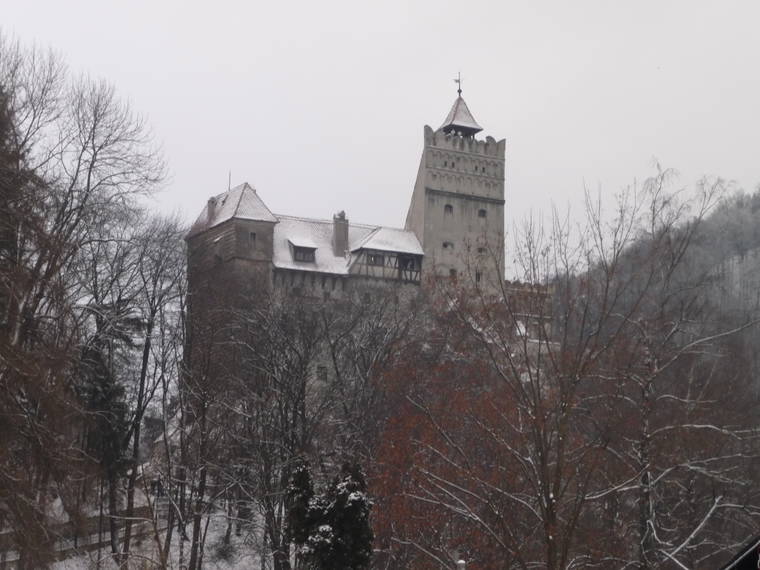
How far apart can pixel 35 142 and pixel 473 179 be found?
152 ft

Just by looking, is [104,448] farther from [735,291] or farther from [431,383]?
[735,291]

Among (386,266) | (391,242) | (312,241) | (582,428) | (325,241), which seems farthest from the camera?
(325,241)

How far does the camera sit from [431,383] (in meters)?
25.4

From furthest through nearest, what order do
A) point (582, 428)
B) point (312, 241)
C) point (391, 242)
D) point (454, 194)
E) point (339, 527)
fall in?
point (454, 194), point (391, 242), point (312, 241), point (582, 428), point (339, 527)

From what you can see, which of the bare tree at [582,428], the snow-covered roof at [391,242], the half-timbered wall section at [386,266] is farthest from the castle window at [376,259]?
the bare tree at [582,428]

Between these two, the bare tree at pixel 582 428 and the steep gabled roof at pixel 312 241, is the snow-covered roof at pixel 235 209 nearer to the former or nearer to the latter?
the steep gabled roof at pixel 312 241

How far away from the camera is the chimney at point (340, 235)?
194 feet

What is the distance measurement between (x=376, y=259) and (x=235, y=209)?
8.49m

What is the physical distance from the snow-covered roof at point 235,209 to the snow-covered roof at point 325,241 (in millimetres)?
1897

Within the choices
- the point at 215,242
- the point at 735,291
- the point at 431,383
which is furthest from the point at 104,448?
the point at 735,291

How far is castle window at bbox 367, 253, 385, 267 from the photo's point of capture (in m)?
58.0

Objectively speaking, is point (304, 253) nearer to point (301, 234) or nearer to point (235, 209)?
point (301, 234)

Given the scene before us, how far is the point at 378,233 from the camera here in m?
59.7

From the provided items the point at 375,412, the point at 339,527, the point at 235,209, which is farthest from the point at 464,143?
the point at 339,527
